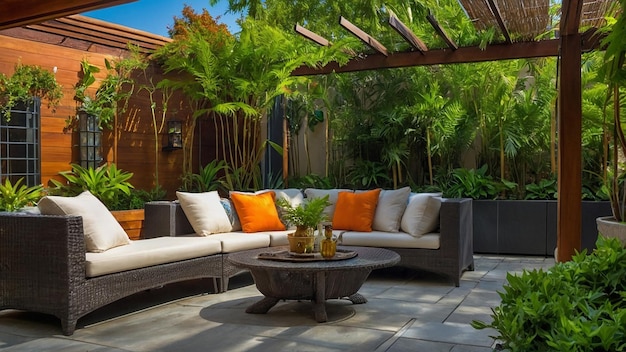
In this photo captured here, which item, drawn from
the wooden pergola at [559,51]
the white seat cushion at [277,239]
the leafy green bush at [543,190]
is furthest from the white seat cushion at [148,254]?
the leafy green bush at [543,190]

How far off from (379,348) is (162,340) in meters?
1.22

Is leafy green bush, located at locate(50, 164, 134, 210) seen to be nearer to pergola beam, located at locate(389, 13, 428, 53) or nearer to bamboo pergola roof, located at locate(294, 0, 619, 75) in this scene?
bamboo pergola roof, located at locate(294, 0, 619, 75)

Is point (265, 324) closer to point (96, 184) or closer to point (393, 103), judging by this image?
Answer: point (96, 184)

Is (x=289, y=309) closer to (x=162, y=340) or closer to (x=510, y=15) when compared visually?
(x=162, y=340)

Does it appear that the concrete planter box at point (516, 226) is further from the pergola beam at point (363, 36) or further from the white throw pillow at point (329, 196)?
the pergola beam at point (363, 36)

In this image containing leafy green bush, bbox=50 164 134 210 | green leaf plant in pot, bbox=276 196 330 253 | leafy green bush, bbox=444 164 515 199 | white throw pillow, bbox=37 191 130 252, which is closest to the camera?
white throw pillow, bbox=37 191 130 252

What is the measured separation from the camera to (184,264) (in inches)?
168

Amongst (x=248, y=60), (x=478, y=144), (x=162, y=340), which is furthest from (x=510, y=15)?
(x=162, y=340)

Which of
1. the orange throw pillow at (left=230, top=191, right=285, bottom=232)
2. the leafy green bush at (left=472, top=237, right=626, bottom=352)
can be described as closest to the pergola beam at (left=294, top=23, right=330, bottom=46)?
the orange throw pillow at (left=230, top=191, right=285, bottom=232)

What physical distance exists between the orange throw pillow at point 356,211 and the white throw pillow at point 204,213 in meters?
1.09

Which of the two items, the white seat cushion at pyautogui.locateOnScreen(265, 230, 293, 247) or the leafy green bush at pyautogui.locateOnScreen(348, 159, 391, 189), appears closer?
the white seat cushion at pyautogui.locateOnScreen(265, 230, 293, 247)

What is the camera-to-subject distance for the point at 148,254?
3939 mm

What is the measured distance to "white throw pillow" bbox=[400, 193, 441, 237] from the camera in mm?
5020

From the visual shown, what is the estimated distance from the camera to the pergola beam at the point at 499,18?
484 cm
